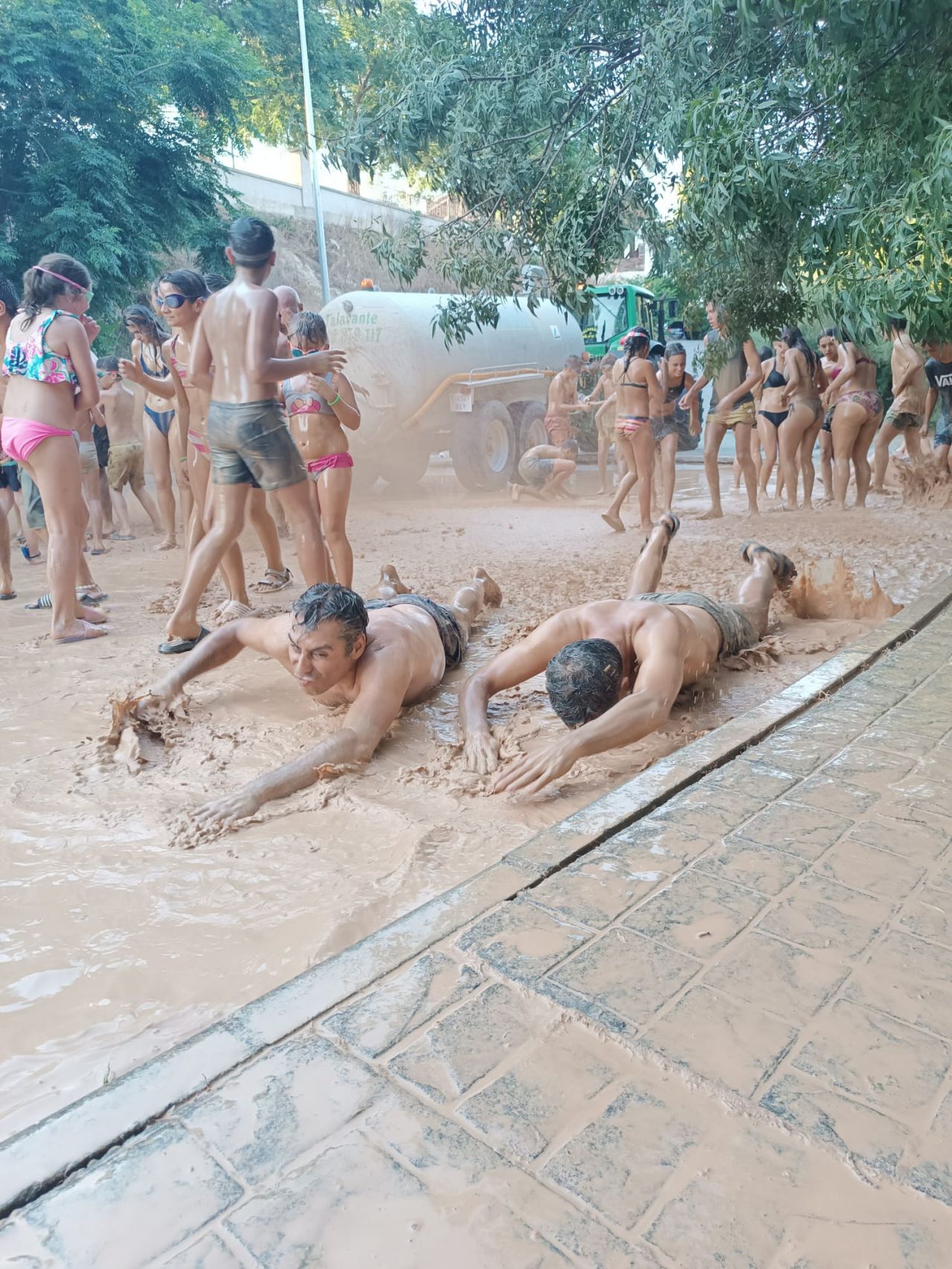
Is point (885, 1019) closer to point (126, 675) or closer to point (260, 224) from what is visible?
point (126, 675)

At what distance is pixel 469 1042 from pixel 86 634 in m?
4.00

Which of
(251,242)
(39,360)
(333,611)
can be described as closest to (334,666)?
(333,611)

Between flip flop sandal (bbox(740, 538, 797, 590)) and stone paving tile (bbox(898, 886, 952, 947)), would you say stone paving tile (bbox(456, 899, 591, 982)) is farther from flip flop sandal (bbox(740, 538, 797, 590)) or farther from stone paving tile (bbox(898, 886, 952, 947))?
flip flop sandal (bbox(740, 538, 797, 590))

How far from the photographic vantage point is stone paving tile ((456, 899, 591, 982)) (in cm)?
181

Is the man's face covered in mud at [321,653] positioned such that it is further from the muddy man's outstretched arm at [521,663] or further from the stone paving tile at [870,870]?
the stone paving tile at [870,870]

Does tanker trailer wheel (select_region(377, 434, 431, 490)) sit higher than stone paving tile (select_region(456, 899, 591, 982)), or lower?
higher

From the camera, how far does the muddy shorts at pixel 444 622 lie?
13.6 ft

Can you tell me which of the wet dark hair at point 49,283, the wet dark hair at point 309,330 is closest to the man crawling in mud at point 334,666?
the wet dark hair at point 309,330

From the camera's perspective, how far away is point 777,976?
1.75 m

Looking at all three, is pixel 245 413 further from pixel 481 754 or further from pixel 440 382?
pixel 440 382

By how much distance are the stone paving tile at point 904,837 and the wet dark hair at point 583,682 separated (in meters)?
1.04

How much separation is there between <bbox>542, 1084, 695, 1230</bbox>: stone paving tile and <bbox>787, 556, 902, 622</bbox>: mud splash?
A: 4012 millimetres

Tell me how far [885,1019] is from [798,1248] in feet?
1.76

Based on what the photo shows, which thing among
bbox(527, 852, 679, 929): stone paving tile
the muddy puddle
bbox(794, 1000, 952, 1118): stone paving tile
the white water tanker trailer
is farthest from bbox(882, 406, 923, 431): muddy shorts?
bbox(794, 1000, 952, 1118): stone paving tile
